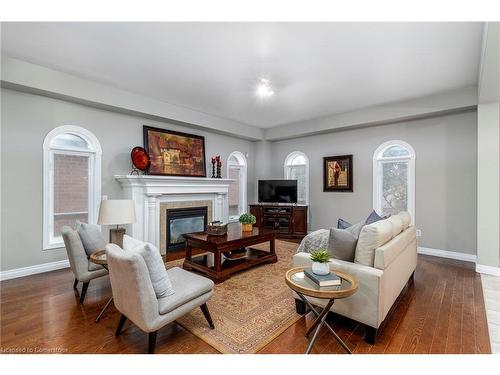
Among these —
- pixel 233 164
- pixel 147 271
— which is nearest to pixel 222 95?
pixel 233 164

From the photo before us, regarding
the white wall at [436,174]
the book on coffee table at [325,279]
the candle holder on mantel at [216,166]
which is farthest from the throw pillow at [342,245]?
the candle holder on mantel at [216,166]

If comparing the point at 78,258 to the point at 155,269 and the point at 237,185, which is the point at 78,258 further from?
the point at 237,185

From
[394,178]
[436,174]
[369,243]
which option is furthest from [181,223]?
[436,174]

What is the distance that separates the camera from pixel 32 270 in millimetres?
3590

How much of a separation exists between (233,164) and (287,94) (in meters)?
2.82

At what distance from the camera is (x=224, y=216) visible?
597cm

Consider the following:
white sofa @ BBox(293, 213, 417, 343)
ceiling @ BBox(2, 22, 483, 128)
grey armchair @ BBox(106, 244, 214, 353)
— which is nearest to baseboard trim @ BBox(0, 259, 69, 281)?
grey armchair @ BBox(106, 244, 214, 353)

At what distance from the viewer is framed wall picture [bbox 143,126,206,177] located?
4.82 m

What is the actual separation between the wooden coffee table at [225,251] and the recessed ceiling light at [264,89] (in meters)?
2.37

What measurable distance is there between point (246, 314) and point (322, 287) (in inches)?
39.0

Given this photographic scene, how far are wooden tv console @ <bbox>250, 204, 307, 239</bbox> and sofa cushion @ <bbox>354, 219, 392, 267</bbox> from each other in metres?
3.55

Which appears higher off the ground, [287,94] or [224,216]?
[287,94]

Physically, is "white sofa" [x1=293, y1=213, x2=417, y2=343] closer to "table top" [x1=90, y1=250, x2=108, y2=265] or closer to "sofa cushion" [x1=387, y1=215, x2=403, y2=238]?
"sofa cushion" [x1=387, y1=215, x2=403, y2=238]

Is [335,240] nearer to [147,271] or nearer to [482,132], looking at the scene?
[147,271]
